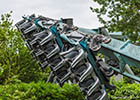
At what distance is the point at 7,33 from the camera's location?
41.4ft

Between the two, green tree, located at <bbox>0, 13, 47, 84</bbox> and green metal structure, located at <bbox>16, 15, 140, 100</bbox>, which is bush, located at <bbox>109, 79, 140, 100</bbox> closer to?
green metal structure, located at <bbox>16, 15, 140, 100</bbox>

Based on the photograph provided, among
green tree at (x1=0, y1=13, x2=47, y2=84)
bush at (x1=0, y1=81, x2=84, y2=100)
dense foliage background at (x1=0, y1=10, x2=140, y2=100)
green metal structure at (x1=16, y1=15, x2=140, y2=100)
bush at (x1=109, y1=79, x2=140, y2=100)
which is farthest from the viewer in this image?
green tree at (x1=0, y1=13, x2=47, y2=84)

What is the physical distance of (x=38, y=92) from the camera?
215 inches

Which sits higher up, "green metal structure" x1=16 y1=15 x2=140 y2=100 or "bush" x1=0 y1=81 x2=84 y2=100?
"green metal structure" x1=16 y1=15 x2=140 y2=100

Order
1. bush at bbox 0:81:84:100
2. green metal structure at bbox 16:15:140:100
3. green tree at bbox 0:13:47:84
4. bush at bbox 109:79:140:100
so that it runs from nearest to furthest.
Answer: green metal structure at bbox 16:15:140:100, bush at bbox 0:81:84:100, bush at bbox 109:79:140:100, green tree at bbox 0:13:47:84

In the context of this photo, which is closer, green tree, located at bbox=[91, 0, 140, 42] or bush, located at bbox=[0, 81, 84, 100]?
bush, located at bbox=[0, 81, 84, 100]

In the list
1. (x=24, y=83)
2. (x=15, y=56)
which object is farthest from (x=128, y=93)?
(x=15, y=56)

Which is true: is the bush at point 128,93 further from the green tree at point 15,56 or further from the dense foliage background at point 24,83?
the green tree at point 15,56

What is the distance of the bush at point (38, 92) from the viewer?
15.7ft

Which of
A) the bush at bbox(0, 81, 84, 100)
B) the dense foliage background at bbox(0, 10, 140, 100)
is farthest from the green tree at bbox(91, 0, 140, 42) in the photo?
the bush at bbox(0, 81, 84, 100)

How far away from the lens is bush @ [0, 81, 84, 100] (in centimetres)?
477

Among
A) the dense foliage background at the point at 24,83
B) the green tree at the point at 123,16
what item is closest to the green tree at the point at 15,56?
the dense foliage background at the point at 24,83

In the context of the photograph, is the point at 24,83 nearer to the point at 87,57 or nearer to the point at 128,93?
the point at 87,57

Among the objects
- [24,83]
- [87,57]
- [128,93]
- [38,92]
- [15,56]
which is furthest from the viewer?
[15,56]
